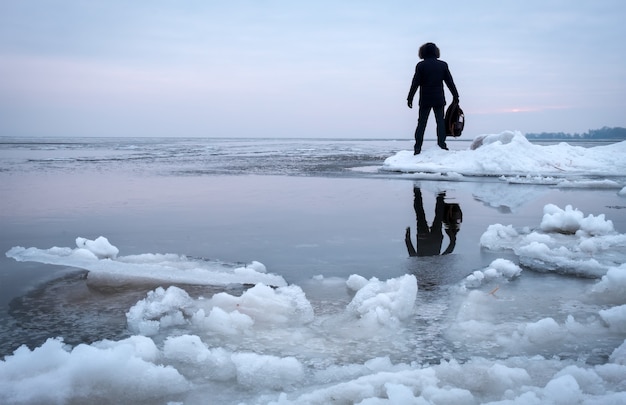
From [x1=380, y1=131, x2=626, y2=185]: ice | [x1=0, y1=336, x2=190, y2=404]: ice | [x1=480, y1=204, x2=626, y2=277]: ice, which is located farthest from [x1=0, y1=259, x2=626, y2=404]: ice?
[x1=380, y1=131, x2=626, y2=185]: ice

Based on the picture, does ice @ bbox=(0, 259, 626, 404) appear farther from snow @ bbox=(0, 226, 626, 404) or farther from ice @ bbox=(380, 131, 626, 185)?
ice @ bbox=(380, 131, 626, 185)

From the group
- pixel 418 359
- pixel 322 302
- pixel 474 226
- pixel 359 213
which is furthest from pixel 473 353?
pixel 359 213

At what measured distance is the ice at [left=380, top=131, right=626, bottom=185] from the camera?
8.76m

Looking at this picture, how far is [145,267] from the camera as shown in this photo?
102 inches

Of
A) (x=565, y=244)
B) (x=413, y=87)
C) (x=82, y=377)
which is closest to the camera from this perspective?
(x=82, y=377)

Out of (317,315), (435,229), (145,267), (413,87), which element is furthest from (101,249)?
(413,87)

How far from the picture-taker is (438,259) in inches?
118

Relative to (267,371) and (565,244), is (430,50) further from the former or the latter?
(267,371)

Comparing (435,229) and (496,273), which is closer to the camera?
(496,273)

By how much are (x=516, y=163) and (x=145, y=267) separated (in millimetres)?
7934

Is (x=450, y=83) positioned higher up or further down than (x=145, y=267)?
higher up

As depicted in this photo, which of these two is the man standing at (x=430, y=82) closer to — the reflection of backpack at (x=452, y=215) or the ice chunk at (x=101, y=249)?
the reflection of backpack at (x=452, y=215)

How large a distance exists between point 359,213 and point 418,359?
2.99m

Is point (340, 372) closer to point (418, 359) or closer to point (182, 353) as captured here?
point (418, 359)
